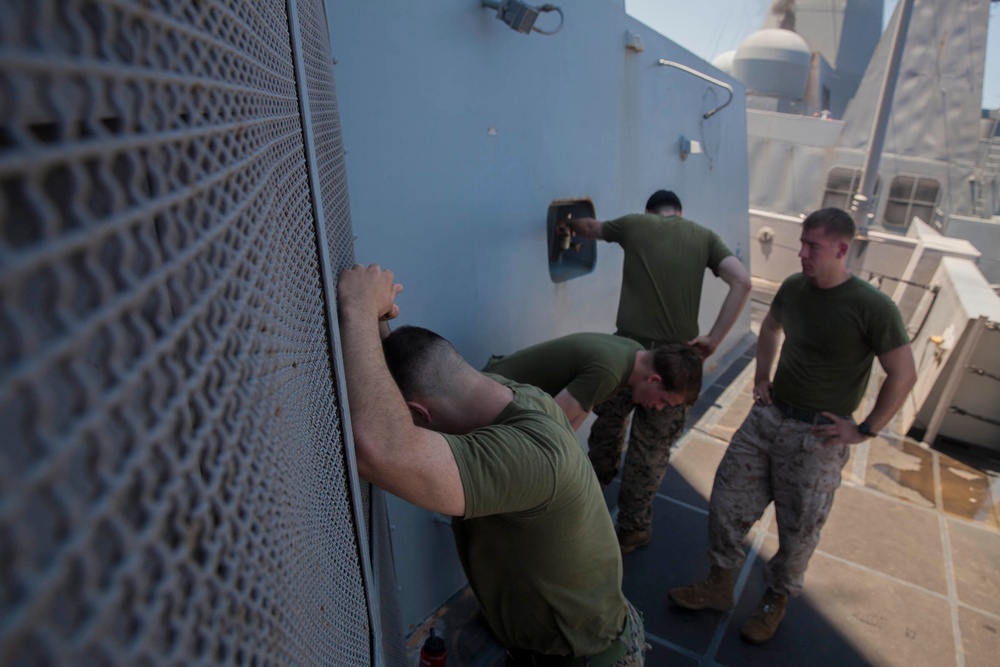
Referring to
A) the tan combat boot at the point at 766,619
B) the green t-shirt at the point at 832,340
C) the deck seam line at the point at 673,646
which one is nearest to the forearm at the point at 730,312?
the green t-shirt at the point at 832,340

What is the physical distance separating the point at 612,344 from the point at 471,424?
4.10ft

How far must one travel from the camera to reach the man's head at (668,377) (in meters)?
2.56

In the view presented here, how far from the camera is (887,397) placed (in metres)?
2.71

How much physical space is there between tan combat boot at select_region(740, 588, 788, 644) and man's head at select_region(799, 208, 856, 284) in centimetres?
159

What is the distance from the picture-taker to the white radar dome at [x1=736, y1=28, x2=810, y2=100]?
16953 mm

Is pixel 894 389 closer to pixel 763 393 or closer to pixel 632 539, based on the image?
pixel 763 393

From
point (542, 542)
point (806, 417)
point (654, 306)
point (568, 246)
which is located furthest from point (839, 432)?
point (542, 542)

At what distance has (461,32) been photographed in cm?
249

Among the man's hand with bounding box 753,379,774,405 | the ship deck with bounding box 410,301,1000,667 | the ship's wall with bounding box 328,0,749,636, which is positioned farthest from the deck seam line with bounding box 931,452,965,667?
the ship's wall with bounding box 328,0,749,636

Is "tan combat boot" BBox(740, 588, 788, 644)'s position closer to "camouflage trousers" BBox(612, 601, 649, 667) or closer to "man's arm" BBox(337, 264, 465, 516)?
"camouflage trousers" BBox(612, 601, 649, 667)

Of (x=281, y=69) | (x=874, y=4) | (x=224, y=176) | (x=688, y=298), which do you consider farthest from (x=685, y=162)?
(x=874, y=4)

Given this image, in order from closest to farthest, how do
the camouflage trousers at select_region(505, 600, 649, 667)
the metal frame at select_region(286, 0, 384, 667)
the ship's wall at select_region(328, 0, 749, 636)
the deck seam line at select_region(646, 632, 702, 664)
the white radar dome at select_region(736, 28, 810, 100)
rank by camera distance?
1. the metal frame at select_region(286, 0, 384, 667)
2. the camouflage trousers at select_region(505, 600, 649, 667)
3. the ship's wall at select_region(328, 0, 749, 636)
4. the deck seam line at select_region(646, 632, 702, 664)
5. the white radar dome at select_region(736, 28, 810, 100)

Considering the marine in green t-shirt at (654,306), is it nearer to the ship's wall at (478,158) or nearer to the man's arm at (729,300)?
the man's arm at (729,300)

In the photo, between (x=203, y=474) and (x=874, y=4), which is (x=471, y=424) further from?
(x=874, y=4)
